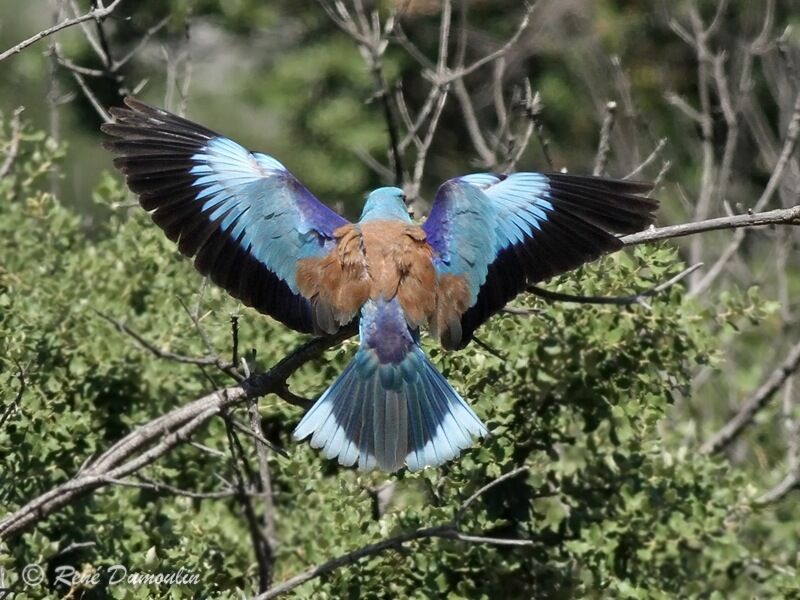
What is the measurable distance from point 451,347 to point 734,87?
4.16m

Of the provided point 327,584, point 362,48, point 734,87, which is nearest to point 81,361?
point 327,584

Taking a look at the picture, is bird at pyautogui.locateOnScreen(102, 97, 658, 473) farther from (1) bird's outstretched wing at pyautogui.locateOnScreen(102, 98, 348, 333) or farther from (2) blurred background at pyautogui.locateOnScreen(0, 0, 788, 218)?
(2) blurred background at pyautogui.locateOnScreen(0, 0, 788, 218)

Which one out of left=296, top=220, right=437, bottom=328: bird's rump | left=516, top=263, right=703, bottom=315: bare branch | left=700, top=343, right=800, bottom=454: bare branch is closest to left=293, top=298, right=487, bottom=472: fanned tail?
left=296, top=220, right=437, bottom=328: bird's rump

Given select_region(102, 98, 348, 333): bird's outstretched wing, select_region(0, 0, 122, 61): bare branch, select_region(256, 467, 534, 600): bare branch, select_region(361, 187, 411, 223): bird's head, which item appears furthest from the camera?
select_region(361, 187, 411, 223): bird's head

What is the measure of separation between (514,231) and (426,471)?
2.27 ft

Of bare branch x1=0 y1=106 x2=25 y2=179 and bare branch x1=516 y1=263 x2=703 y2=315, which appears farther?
bare branch x1=0 y1=106 x2=25 y2=179

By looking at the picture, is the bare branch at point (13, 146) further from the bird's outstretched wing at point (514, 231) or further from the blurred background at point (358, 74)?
the blurred background at point (358, 74)

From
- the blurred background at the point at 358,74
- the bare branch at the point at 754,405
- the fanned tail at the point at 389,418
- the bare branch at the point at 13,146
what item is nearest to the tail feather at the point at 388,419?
the fanned tail at the point at 389,418

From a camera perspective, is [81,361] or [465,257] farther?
[81,361]

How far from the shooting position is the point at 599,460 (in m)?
3.97

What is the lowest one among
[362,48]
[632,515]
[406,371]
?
[632,515]

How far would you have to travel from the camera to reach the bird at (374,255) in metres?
3.37

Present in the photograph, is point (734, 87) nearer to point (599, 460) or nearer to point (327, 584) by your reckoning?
point (599, 460)

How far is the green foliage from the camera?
3.58m
